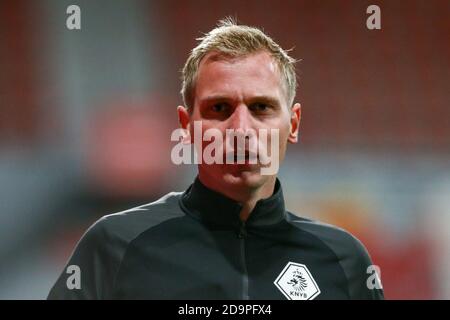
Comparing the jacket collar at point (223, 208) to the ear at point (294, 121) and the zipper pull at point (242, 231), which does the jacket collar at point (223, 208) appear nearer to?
the zipper pull at point (242, 231)

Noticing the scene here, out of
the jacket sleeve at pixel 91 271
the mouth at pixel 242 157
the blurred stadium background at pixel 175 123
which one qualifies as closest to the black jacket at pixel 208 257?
the jacket sleeve at pixel 91 271

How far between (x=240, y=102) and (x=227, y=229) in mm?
268

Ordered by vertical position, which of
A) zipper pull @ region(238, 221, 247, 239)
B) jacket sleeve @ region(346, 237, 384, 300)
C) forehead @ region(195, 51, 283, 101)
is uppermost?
forehead @ region(195, 51, 283, 101)

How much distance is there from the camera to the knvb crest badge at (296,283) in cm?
125

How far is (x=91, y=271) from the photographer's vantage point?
126cm

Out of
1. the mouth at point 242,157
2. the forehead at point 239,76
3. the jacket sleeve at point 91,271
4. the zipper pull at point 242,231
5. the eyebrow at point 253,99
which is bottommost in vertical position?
the jacket sleeve at point 91,271

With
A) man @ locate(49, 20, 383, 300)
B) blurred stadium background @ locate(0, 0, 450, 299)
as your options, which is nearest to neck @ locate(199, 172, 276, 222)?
man @ locate(49, 20, 383, 300)

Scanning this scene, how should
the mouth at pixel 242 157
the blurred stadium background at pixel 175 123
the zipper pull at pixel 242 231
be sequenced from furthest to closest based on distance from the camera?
the blurred stadium background at pixel 175 123
the zipper pull at pixel 242 231
the mouth at pixel 242 157

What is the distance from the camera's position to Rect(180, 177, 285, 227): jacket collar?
129 cm

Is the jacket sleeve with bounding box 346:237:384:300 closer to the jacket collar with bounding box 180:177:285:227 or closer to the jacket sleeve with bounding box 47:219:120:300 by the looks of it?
the jacket collar with bounding box 180:177:285:227

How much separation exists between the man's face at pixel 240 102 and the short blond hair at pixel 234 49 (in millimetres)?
14

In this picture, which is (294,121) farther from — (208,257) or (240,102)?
(208,257)

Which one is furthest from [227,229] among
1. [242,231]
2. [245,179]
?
[245,179]
